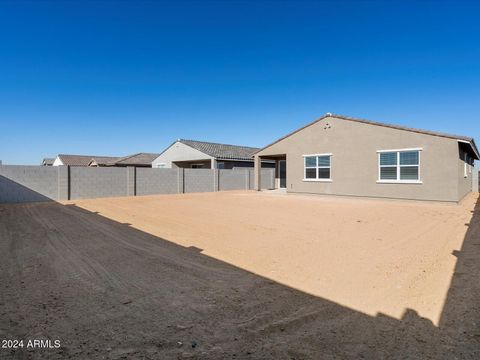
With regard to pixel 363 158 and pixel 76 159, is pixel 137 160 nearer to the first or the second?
pixel 76 159

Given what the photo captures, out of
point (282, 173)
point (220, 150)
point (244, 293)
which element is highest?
point (220, 150)

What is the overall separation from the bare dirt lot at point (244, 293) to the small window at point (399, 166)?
24.3 feet

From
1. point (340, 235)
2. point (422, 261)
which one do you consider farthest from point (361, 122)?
point (422, 261)

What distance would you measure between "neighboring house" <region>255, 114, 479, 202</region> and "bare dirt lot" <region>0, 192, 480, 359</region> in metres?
7.03

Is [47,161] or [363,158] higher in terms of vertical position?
[47,161]

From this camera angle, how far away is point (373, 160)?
1584 cm

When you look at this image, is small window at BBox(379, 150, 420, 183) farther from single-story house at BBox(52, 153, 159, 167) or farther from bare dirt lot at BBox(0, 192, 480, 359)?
single-story house at BBox(52, 153, 159, 167)

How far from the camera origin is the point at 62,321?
10.5 ft

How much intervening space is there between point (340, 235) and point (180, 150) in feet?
81.9

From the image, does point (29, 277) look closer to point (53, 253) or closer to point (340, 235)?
point (53, 253)

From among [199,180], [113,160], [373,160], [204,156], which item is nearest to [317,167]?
[373,160]

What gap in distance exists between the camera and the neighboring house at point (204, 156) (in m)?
27.3

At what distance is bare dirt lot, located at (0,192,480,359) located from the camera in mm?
2816

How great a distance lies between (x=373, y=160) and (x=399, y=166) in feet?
4.33
